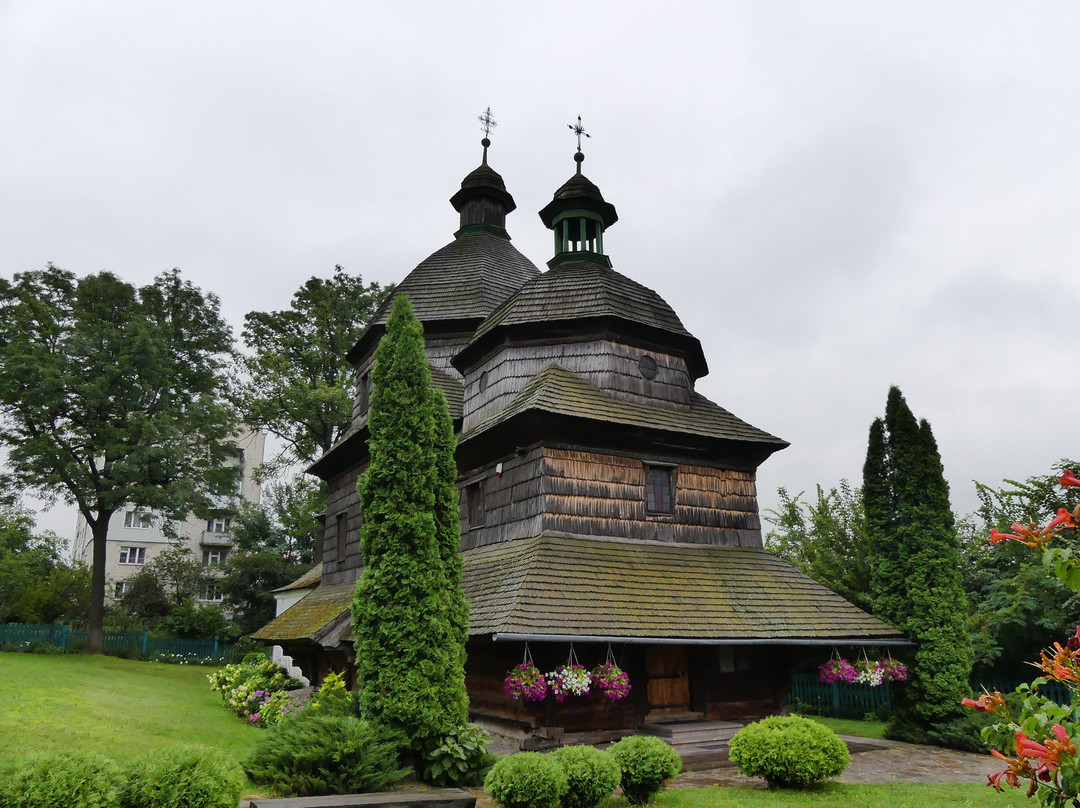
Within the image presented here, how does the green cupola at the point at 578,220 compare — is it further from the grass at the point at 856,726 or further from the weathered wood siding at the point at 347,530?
the grass at the point at 856,726

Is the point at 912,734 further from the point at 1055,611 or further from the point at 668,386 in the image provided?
the point at 668,386

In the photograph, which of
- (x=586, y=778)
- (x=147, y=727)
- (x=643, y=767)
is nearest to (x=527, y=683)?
(x=643, y=767)

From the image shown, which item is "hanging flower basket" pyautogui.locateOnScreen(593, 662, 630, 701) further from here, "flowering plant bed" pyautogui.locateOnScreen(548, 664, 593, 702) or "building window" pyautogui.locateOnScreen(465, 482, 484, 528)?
"building window" pyautogui.locateOnScreen(465, 482, 484, 528)

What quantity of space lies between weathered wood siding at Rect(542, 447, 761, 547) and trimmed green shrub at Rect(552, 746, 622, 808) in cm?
557

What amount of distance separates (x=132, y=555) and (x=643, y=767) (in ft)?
150

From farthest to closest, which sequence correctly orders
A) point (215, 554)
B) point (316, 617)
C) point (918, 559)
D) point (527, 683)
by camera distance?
1. point (215, 554)
2. point (316, 617)
3. point (918, 559)
4. point (527, 683)

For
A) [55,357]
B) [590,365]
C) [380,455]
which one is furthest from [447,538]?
[55,357]

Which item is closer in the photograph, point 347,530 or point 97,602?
point 347,530

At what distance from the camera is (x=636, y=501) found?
14.8 metres

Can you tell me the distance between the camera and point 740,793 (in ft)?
31.3

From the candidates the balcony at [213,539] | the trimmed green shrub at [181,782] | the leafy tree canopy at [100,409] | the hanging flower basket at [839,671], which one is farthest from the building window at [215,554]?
the trimmed green shrub at [181,782]

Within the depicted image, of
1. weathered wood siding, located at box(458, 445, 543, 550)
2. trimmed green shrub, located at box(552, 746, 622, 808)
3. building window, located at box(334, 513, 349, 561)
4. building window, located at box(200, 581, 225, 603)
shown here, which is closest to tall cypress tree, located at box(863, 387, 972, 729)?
weathered wood siding, located at box(458, 445, 543, 550)

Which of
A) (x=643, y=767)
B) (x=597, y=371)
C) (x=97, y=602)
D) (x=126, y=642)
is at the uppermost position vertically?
(x=597, y=371)

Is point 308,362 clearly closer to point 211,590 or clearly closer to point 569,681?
point 211,590
